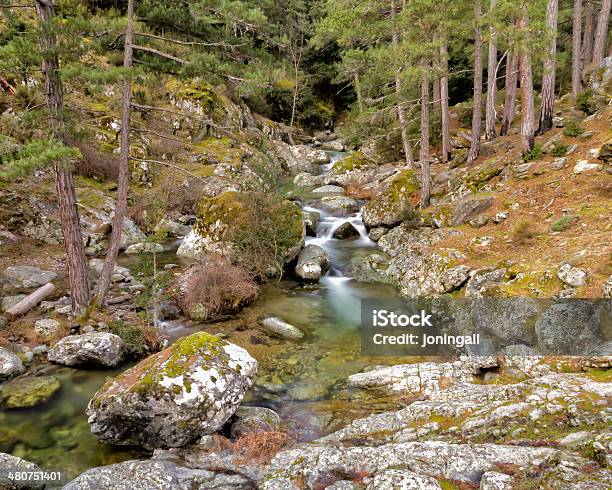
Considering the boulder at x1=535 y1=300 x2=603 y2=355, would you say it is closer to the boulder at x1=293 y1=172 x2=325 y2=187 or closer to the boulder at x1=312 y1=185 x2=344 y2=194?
the boulder at x1=312 y1=185 x2=344 y2=194

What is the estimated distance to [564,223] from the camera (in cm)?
1068

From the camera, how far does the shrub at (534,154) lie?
15086 mm

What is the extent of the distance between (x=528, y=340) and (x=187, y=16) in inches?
442

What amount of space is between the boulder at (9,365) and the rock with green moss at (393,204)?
13.9 m

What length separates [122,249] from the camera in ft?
55.8

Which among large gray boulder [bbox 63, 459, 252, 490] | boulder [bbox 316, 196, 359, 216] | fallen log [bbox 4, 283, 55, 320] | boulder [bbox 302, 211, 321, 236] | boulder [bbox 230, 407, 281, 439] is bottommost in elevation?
boulder [bbox 230, 407, 281, 439]

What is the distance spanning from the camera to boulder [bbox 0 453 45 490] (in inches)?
213

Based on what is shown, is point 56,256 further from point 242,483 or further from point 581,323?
point 581,323

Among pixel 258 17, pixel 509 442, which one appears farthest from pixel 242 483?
pixel 258 17

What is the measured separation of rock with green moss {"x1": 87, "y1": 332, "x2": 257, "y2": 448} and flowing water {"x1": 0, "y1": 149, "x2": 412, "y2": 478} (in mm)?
517

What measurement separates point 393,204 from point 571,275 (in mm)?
9848

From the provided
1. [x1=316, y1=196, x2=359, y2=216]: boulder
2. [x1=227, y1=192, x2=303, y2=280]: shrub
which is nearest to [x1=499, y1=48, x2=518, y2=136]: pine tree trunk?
[x1=316, y1=196, x2=359, y2=216]: boulder

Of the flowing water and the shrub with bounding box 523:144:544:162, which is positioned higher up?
the shrub with bounding box 523:144:544:162

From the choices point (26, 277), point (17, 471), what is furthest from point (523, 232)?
point (26, 277)
